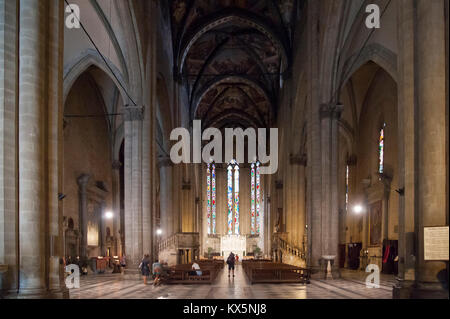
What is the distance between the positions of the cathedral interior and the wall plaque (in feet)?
0.08

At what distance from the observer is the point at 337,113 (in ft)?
65.4

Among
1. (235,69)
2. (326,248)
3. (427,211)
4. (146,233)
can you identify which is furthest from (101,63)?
(235,69)

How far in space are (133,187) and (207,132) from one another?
30.3 meters

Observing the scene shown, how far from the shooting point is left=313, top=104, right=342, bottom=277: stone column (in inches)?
758

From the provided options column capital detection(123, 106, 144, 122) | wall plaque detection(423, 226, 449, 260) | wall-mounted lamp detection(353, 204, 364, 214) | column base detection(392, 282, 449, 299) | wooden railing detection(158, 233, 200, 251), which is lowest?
wooden railing detection(158, 233, 200, 251)

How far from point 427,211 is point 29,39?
8.80 m

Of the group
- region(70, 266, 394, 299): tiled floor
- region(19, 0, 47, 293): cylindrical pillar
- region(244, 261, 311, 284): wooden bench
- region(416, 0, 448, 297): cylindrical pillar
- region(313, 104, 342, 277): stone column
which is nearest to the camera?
region(416, 0, 448, 297): cylindrical pillar

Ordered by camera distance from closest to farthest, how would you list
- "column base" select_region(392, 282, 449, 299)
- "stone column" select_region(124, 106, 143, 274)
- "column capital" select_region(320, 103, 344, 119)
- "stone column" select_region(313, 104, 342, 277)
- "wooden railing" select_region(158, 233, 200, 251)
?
1. "column base" select_region(392, 282, 449, 299)
2. "stone column" select_region(124, 106, 143, 274)
3. "stone column" select_region(313, 104, 342, 277)
4. "column capital" select_region(320, 103, 344, 119)
5. "wooden railing" select_region(158, 233, 200, 251)

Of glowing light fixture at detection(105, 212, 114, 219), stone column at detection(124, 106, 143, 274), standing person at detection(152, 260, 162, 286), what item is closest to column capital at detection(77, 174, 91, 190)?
glowing light fixture at detection(105, 212, 114, 219)

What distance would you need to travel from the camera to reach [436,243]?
8.34 m

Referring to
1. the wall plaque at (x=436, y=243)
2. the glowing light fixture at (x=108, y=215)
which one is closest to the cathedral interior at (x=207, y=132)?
the wall plaque at (x=436, y=243)

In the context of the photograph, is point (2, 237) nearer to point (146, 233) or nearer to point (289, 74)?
point (146, 233)

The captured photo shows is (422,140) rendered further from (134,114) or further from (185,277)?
(134,114)

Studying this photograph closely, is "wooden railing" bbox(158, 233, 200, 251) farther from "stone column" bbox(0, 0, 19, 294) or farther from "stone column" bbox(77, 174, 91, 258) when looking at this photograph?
"stone column" bbox(0, 0, 19, 294)
